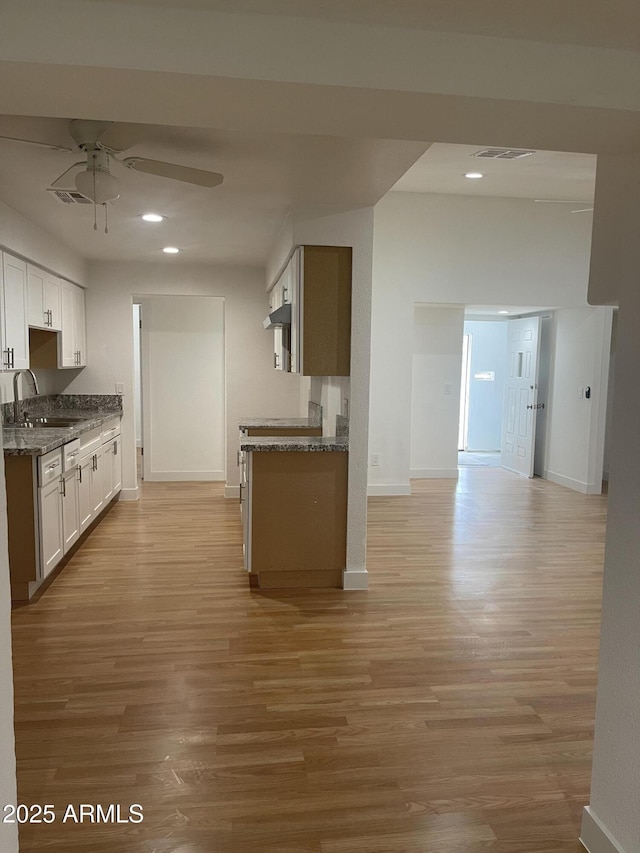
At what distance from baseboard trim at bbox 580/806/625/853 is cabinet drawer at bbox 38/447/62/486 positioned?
3254 millimetres

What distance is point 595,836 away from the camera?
74.2 inches

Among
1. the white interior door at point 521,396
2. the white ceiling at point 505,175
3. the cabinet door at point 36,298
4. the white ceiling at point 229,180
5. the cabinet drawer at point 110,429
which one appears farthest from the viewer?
the white interior door at point 521,396

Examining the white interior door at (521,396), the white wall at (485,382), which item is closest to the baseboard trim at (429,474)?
the white interior door at (521,396)

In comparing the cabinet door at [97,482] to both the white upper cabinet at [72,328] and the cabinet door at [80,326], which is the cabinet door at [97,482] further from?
the cabinet door at [80,326]

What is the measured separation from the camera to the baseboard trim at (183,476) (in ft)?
25.0

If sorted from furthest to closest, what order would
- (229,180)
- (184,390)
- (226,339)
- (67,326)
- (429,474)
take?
1. (429,474)
2. (184,390)
3. (226,339)
4. (67,326)
5. (229,180)

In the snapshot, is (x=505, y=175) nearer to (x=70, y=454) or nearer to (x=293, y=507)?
(x=293, y=507)

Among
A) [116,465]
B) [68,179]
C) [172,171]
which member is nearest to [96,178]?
[68,179]

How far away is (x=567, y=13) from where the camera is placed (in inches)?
54.4

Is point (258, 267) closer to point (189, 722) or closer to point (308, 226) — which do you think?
point (308, 226)

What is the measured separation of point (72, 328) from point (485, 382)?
671 centimetres

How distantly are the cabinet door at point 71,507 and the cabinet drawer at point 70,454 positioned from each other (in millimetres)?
49

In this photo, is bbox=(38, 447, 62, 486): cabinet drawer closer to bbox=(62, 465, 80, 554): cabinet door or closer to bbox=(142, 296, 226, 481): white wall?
bbox=(62, 465, 80, 554): cabinet door

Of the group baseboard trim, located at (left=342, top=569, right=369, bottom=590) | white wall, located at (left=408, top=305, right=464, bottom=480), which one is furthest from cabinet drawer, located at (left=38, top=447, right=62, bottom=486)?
white wall, located at (left=408, top=305, right=464, bottom=480)
